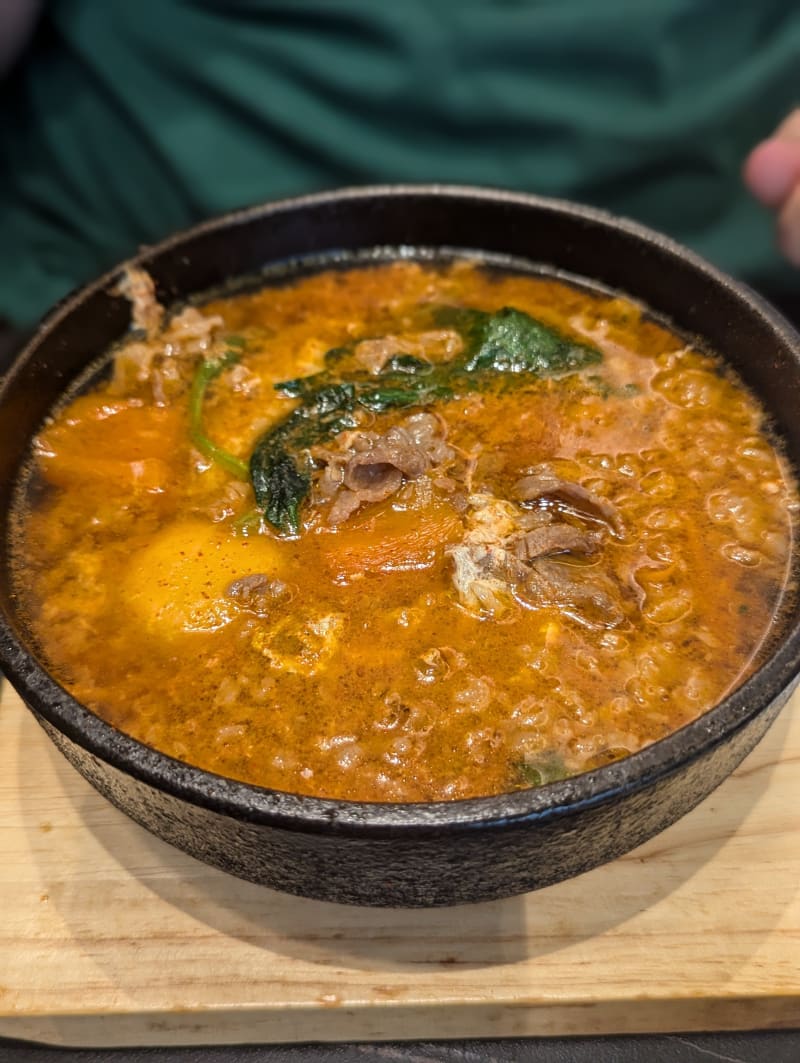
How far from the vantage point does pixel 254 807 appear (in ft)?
3.90

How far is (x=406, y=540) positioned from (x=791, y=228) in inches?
70.2

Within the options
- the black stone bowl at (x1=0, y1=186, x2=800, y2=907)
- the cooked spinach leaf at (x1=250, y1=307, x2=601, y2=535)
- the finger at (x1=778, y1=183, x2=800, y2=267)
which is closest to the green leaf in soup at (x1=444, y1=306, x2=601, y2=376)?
the cooked spinach leaf at (x1=250, y1=307, x2=601, y2=535)

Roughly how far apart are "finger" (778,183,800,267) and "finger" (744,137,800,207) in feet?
0.08

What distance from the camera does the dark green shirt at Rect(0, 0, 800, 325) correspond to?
2.64 meters

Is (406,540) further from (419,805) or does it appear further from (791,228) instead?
(791,228)

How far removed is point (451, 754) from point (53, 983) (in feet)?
2.63

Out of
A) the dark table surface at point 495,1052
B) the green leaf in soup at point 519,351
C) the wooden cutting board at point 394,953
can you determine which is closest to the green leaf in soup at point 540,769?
the wooden cutting board at point 394,953

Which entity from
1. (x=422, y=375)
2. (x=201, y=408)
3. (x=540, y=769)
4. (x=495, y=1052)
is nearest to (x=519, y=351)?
(x=422, y=375)

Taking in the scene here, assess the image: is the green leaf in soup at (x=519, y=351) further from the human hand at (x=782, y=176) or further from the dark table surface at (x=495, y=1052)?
the dark table surface at (x=495, y=1052)

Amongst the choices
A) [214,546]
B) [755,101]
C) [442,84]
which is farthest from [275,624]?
[755,101]

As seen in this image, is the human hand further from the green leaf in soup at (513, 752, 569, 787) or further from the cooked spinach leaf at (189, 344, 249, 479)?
the green leaf in soup at (513, 752, 569, 787)

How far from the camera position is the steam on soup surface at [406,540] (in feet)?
4.80

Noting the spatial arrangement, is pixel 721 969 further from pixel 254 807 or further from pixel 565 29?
pixel 565 29

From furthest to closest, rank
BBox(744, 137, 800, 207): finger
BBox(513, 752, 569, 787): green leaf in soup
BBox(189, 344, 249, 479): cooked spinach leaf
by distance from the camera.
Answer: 1. BBox(744, 137, 800, 207): finger
2. BBox(189, 344, 249, 479): cooked spinach leaf
3. BBox(513, 752, 569, 787): green leaf in soup
